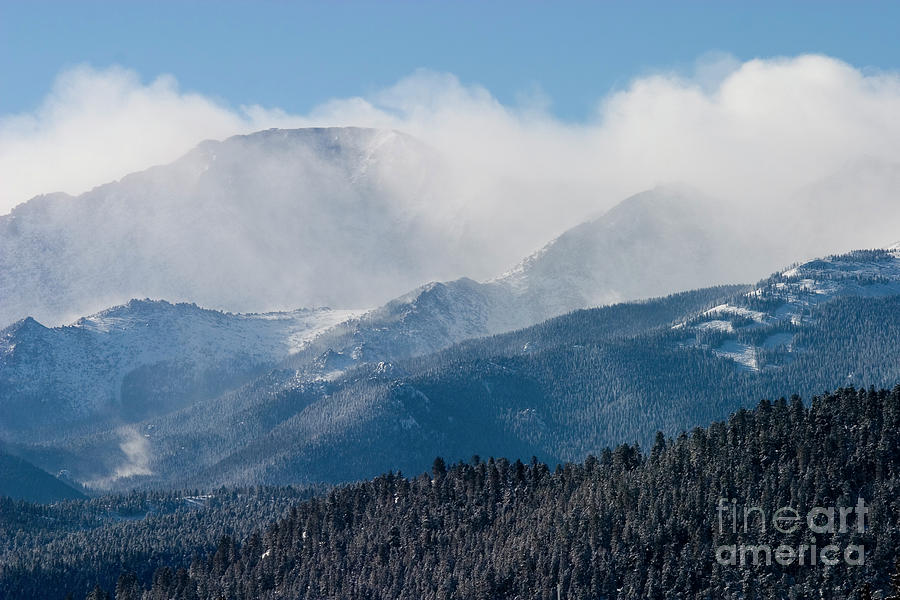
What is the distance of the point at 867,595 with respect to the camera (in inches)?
5305
